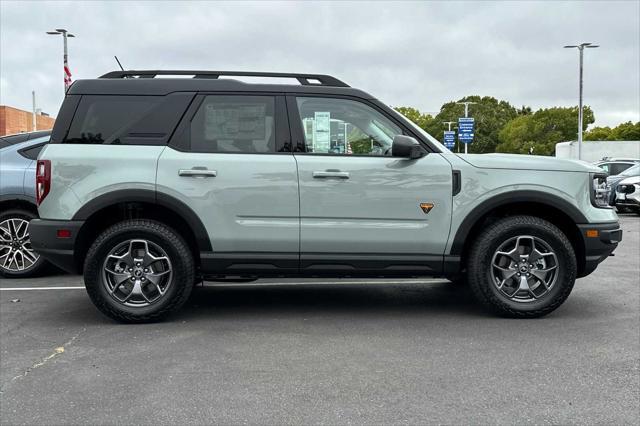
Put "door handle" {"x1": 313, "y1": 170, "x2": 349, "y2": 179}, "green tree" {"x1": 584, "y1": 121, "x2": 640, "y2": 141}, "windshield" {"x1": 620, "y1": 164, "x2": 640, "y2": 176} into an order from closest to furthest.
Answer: "door handle" {"x1": 313, "y1": 170, "x2": 349, "y2": 179}, "windshield" {"x1": 620, "y1": 164, "x2": 640, "y2": 176}, "green tree" {"x1": 584, "y1": 121, "x2": 640, "y2": 141}

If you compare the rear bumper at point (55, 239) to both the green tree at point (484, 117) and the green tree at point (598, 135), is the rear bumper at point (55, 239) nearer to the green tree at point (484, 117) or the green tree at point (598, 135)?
the green tree at point (484, 117)

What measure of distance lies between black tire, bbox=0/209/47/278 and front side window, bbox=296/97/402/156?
3.72 metres

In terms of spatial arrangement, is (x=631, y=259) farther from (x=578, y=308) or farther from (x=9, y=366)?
(x=9, y=366)

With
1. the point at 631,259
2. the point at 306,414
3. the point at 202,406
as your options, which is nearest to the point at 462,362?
the point at 306,414

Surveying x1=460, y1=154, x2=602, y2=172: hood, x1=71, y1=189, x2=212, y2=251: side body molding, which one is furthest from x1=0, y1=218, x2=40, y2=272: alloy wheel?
x1=460, y1=154, x2=602, y2=172: hood

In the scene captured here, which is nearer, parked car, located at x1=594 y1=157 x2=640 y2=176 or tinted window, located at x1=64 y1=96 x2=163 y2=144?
tinted window, located at x1=64 y1=96 x2=163 y2=144

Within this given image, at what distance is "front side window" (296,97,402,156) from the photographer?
16.5ft

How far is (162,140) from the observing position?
16.3 ft

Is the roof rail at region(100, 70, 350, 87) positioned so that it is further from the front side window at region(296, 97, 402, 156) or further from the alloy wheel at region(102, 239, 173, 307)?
the alloy wheel at region(102, 239, 173, 307)

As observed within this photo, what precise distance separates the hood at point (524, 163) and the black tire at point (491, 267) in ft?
1.40

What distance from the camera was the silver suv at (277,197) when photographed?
488 cm

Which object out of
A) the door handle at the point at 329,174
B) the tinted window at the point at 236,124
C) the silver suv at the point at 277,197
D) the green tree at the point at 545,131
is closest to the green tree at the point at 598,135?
the green tree at the point at 545,131

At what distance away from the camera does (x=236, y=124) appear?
501 centimetres

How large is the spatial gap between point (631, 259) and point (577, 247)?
3.91 m
